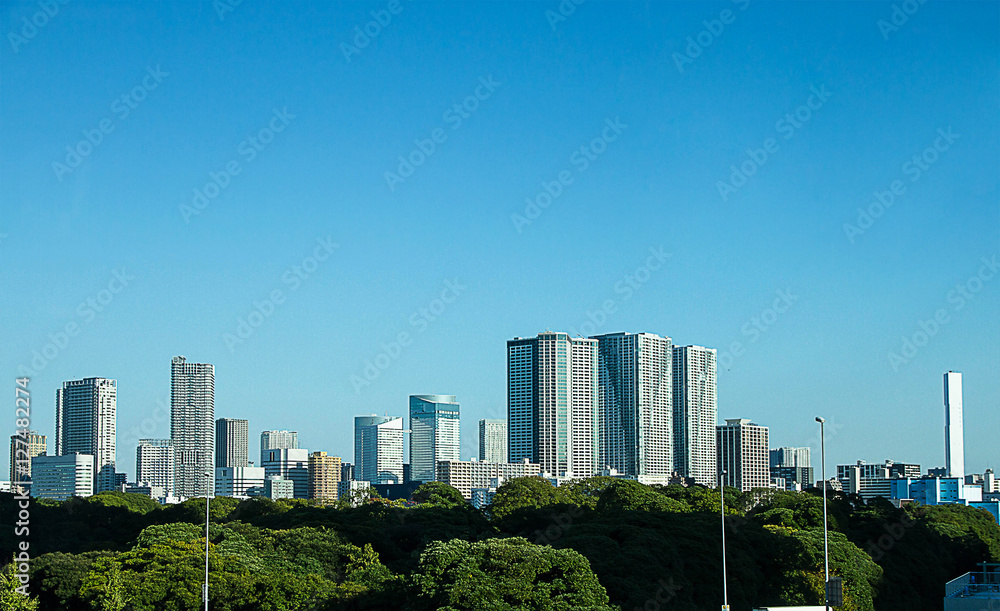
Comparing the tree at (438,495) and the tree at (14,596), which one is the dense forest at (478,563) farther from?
the tree at (438,495)

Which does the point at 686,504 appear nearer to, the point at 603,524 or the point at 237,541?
the point at 603,524

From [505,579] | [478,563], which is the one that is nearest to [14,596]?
[478,563]

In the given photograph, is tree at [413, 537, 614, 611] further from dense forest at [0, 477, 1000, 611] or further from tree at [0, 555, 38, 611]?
tree at [0, 555, 38, 611]

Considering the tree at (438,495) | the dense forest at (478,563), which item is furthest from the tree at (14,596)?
the tree at (438,495)

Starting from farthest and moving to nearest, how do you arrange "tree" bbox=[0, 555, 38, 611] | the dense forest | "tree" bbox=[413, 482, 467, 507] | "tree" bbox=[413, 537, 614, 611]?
"tree" bbox=[413, 482, 467, 507], "tree" bbox=[0, 555, 38, 611], the dense forest, "tree" bbox=[413, 537, 614, 611]

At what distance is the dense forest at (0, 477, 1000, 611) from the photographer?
1545 inches

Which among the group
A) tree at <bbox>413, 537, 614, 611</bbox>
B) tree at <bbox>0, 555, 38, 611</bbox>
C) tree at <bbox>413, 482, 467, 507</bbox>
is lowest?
tree at <bbox>413, 482, 467, 507</bbox>

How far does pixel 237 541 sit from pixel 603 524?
16.2 metres

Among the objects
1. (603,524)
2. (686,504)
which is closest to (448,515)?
(603,524)

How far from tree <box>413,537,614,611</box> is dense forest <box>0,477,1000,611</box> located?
1.9 inches

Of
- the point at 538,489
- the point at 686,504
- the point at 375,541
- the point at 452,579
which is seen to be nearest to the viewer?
the point at 452,579

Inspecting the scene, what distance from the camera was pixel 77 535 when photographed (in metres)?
67.9

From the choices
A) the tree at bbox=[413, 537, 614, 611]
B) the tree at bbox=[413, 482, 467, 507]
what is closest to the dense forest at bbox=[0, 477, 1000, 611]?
the tree at bbox=[413, 537, 614, 611]

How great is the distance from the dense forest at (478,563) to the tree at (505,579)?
0.16 ft
